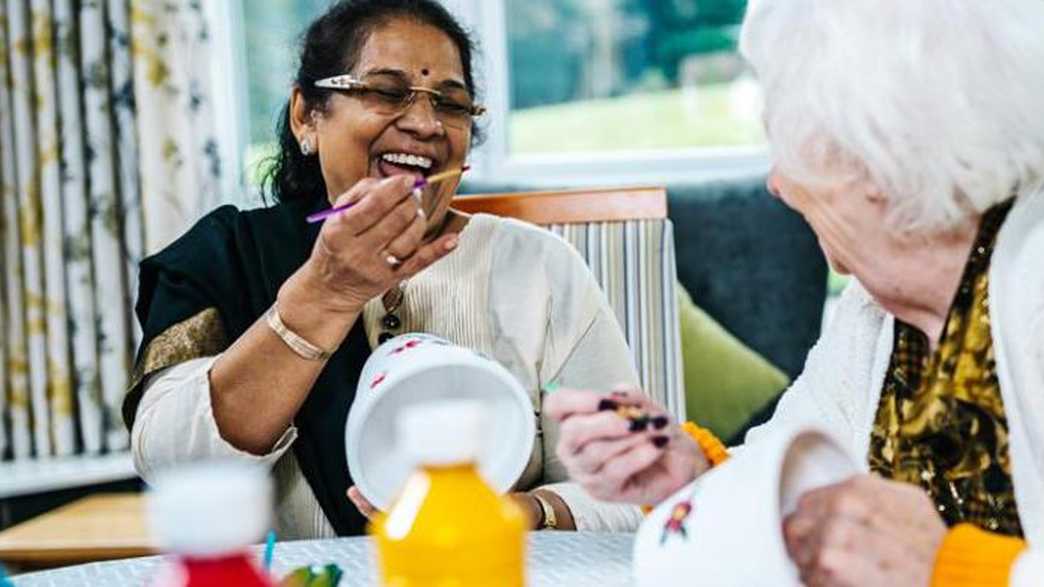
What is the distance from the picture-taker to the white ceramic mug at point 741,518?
27.9 inches

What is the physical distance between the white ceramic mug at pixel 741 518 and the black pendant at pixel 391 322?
2.81 ft

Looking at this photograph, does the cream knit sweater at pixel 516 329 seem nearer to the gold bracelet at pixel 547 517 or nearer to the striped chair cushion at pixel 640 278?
the gold bracelet at pixel 547 517

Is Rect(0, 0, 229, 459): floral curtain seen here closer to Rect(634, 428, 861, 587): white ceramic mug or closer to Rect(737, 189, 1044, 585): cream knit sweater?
Rect(737, 189, 1044, 585): cream knit sweater

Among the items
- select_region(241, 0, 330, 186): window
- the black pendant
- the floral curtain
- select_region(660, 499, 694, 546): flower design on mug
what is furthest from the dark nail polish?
select_region(241, 0, 330, 186): window

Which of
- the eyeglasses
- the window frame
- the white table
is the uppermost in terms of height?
the eyeglasses

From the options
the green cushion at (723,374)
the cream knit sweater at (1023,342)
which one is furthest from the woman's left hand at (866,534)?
the green cushion at (723,374)

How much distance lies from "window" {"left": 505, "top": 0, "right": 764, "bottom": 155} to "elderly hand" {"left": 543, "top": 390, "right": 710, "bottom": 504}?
246cm

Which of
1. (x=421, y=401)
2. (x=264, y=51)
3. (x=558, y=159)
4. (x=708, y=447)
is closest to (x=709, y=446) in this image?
(x=708, y=447)

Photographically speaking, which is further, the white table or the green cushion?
the green cushion

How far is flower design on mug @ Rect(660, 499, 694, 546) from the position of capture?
2.53ft

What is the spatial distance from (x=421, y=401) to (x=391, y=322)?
50cm

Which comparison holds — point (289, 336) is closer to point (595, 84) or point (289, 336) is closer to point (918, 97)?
point (918, 97)

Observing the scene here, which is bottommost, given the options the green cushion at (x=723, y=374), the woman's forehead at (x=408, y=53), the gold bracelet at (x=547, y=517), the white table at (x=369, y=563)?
the green cushion at (x=723, y=374)

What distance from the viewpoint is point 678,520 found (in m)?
0.78
